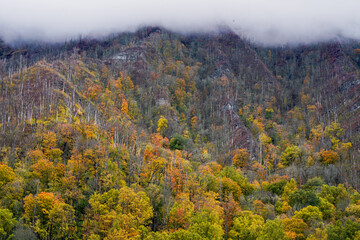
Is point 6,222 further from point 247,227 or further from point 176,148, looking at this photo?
point 176,148

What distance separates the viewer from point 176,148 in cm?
10000

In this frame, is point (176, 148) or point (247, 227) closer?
point (247, 227)

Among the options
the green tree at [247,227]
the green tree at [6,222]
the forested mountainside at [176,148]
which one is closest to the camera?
the green tree at [6,222]

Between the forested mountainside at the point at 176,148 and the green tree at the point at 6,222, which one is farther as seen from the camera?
the forested mountainside at the point at 176,148

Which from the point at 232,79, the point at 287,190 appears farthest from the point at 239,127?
the point at 287,190

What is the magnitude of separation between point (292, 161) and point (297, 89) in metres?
93.0

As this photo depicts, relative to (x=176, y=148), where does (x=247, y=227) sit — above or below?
below

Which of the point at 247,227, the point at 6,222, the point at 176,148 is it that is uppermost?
the point at 6,222

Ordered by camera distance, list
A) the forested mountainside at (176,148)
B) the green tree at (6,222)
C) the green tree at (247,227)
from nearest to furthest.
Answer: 1. the green tree at (6,222)
2. the green tree at (247,227)
3. the forested mountainside at (176,148)

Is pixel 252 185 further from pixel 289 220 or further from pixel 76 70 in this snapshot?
pixel 76 70

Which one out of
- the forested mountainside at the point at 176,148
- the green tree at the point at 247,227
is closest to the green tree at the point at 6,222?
the forested mountainside at the point at 176,148

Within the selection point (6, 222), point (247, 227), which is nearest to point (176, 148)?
point (247, 227)

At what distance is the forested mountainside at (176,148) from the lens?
52.5 metres

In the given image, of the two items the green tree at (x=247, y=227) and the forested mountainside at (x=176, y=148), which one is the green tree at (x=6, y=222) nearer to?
the forested mountainside at (x=176, y=148)
